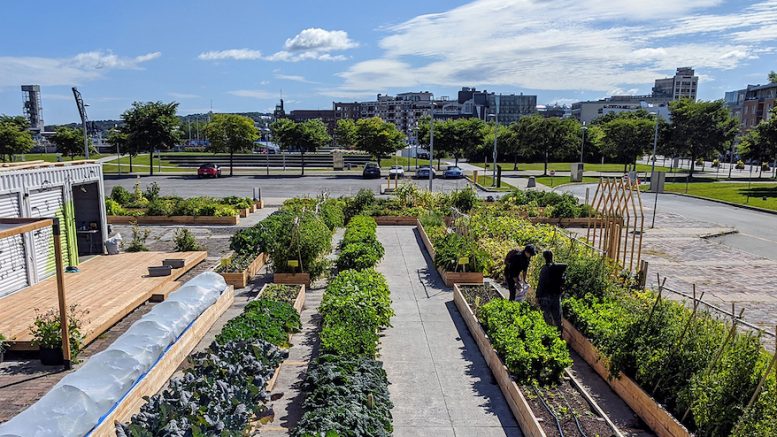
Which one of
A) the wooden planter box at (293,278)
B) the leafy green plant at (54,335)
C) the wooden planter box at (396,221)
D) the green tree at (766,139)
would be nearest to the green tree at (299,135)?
the wooden planter box at (396,221)

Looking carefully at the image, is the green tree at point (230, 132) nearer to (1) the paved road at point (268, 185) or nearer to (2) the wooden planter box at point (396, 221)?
(1) the paved road at point (268, 185)

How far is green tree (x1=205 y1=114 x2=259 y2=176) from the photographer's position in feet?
156

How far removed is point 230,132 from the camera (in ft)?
157

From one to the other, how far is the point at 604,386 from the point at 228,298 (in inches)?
331

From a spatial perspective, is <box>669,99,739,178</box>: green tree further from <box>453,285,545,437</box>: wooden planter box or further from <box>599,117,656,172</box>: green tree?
<box>453,285,545,437</box>: wooden planter box

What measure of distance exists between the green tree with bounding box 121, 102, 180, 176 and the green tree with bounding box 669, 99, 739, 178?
45.1 meters

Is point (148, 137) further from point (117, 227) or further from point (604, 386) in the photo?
point (604, 386)

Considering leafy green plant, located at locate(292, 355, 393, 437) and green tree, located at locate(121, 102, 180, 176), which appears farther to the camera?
green tree, located at locate(121, 102, 180, 176)

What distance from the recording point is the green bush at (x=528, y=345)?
8.07 m

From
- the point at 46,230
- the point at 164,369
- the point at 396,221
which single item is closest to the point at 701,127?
the point at 396,221

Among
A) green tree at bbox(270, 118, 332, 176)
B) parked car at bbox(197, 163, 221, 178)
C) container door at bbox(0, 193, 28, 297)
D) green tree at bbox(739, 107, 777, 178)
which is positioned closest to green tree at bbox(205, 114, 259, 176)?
parked car at bbox(197, 163, 221, 178)

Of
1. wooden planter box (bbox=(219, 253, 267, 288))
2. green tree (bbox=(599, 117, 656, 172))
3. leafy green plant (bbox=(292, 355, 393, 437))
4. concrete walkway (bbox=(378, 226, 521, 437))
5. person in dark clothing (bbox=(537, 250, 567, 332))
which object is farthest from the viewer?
green tree (bbox=(599, 117, 656, 172))

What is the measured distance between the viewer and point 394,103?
15500cm

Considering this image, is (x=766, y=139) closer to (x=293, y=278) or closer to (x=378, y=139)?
(x=378, y=139)
